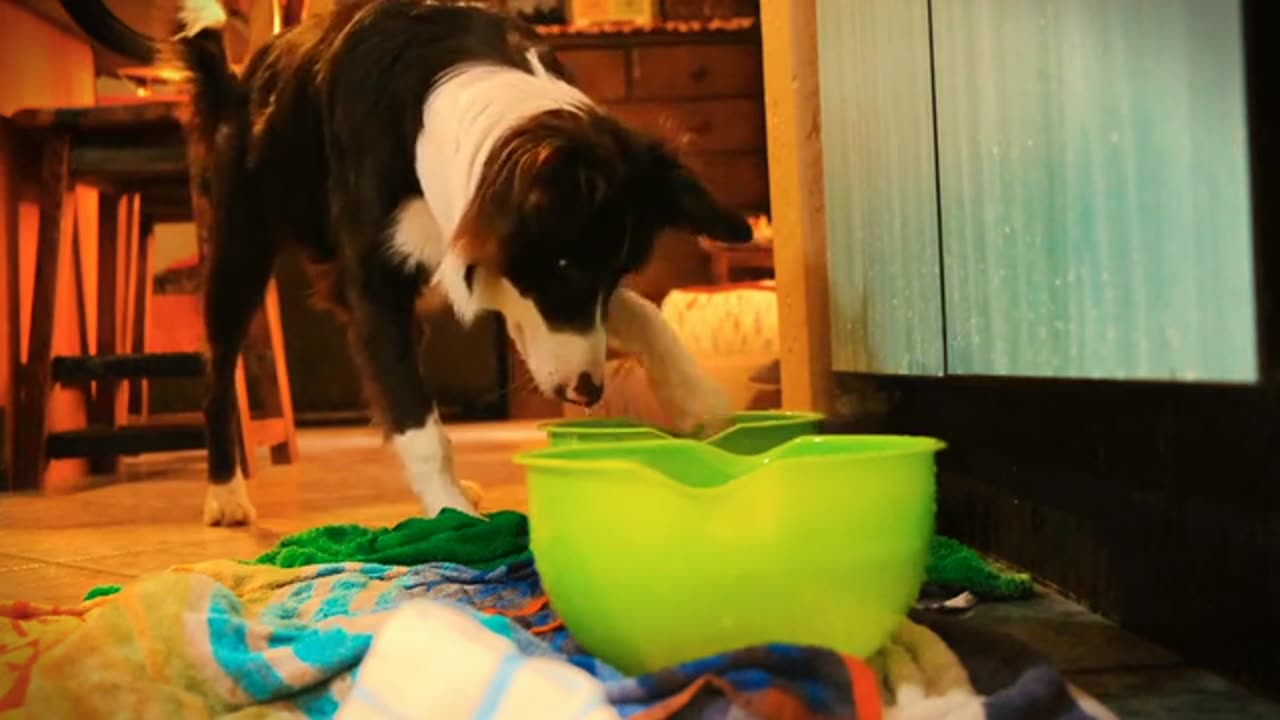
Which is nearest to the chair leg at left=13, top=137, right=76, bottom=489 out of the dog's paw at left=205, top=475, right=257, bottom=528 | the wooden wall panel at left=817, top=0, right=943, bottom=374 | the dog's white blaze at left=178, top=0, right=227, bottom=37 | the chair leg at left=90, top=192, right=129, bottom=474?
the chair leg at left=90, top=192, right=129, bottom=474

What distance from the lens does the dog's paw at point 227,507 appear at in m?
1.89

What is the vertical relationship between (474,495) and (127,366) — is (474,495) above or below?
below

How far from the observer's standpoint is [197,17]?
2.03 meters

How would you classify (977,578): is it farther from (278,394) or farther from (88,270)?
(88,270)

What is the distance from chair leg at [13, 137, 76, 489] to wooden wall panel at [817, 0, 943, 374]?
72.1 inches

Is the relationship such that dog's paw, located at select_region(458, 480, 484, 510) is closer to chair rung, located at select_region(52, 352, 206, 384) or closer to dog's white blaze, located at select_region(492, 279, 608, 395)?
dog's white blaze, located at select_region(492, 279, 608, 395)

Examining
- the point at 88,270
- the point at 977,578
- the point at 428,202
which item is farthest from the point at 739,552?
the point at 88,270

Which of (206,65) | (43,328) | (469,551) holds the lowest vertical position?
(469,551)

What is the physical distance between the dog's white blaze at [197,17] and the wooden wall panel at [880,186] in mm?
1147

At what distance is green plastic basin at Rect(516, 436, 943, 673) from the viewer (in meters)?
0.70

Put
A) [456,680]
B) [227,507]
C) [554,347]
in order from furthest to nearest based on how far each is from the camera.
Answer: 1. [227,507]
2. [554,347]
3. [456,680]

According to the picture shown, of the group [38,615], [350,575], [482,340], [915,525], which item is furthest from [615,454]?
[482,340]

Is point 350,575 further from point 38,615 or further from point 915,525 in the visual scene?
point 915,525

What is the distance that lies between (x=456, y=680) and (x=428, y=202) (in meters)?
0.99
